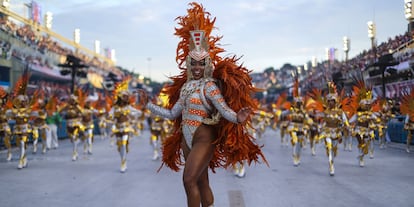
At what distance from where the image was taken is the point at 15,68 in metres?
26.1

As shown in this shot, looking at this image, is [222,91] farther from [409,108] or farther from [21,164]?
[409,108]

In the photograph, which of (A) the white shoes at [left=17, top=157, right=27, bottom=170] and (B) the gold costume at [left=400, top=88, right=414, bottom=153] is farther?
(B) the gold costume at [left=400, top=88, right=414, bottom=153]

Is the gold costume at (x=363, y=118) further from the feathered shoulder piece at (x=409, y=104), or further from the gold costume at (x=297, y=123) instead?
the feathered shoulder piece at (x=409, y=104)

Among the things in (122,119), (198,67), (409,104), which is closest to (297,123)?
(409,104)

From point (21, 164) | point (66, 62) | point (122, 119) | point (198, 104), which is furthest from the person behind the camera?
point (66, 62)

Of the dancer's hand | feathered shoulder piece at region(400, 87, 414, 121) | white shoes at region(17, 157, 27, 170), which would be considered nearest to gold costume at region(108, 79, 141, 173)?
white shoes at region(17, 157, 27, 170)

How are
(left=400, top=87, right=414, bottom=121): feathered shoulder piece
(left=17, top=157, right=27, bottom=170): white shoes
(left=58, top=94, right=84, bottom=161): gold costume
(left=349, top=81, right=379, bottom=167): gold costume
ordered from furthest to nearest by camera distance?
(left=58, top=94, right=84, bottom=161): gold costume < (left=400, top=87, right=414, bottom=121): feathered shoulder piece < (left=349, top=81, right=379, bottom=167): gold costume < (left=17, top=157, right=27, bottom=170): white shoes

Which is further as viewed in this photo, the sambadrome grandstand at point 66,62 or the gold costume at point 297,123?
the sambadrome grandstand at point 66,62

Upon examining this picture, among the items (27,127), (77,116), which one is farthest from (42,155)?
(27,127)

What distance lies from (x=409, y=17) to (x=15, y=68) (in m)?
24.1

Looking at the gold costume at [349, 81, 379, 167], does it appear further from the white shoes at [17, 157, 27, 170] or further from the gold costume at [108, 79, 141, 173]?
the white shoes at [17, 157, 27, 170]

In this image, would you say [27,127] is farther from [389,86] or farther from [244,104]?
[389,86]

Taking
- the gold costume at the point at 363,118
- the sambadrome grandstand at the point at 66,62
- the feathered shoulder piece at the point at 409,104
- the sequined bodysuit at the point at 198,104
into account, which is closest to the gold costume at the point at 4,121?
the sambadrome grandstand at the point at 66,62

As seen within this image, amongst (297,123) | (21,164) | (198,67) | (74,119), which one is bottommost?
(21,164)
